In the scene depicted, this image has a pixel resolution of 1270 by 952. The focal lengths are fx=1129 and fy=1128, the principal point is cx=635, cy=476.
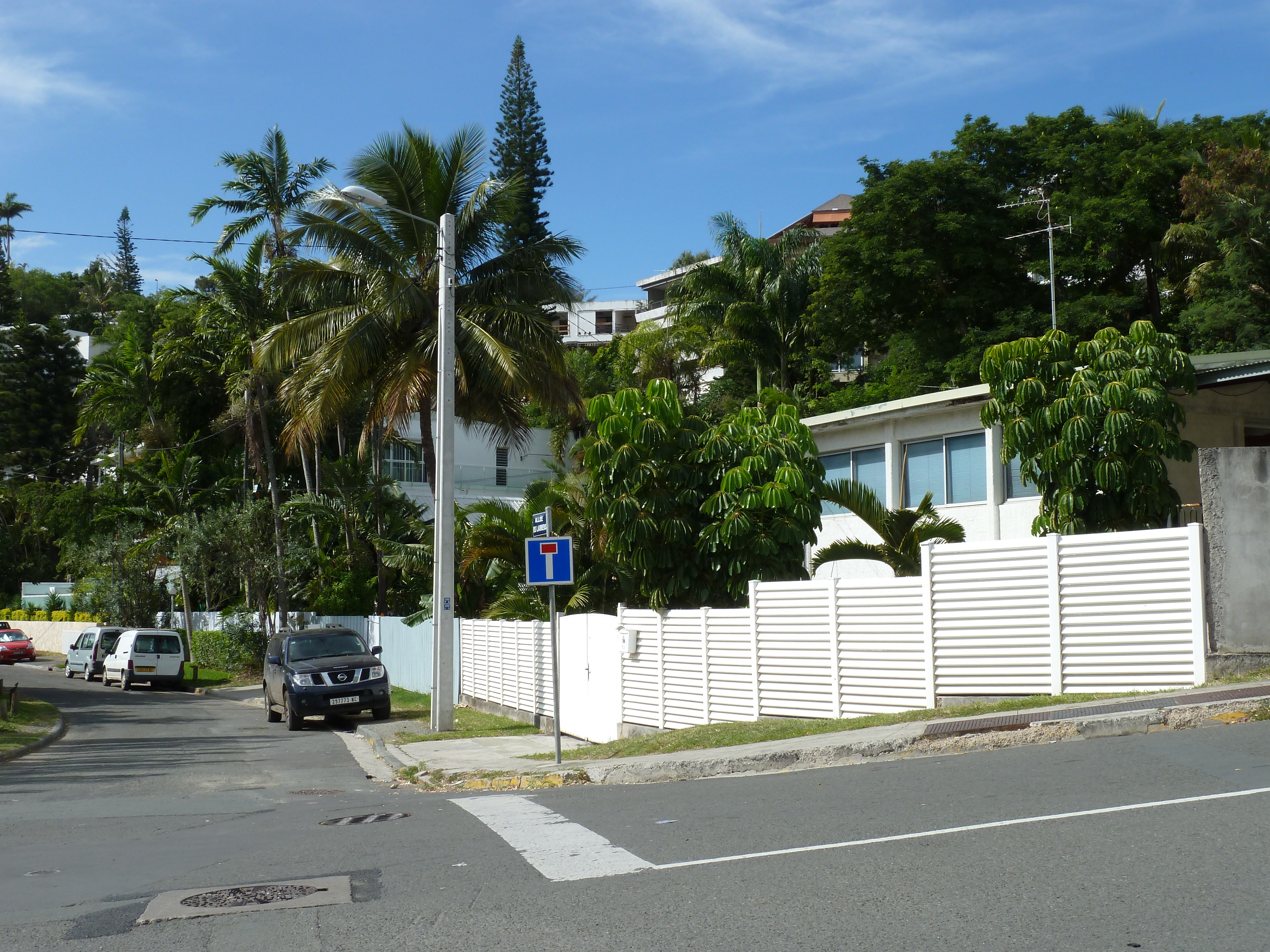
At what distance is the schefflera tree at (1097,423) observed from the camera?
48.2ft

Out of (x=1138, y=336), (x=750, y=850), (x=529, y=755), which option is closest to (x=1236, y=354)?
(x=1138, y=336)

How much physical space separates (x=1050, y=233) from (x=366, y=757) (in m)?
25.6

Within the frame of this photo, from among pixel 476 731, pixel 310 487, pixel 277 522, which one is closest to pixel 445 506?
pixel 476 731

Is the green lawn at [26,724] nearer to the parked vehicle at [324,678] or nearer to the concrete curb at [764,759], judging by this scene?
the parked vehicle at [324,678]

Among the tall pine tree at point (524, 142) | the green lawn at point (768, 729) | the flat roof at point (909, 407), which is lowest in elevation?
the green lawn at point (768, 729)

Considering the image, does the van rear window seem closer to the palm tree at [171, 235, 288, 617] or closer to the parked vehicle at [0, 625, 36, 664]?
the palm tree at [171, 235, 288, 617]

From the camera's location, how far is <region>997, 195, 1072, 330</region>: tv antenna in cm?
3272

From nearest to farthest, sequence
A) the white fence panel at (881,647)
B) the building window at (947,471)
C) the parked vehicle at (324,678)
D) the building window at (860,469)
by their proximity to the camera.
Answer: the white fence panel at (881,647) < the parked vehicle at (324,678) < the building window at (947,471) < the building window at (860,469)

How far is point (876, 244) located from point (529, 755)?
3000 cm

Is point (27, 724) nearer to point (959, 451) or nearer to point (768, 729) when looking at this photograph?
point (768, 729)

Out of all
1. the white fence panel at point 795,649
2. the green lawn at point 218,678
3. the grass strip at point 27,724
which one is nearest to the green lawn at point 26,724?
the grass strip at point 27,724

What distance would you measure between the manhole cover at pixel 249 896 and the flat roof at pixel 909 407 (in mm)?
16298

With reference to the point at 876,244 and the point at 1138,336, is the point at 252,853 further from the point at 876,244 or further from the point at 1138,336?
the point at 876,244

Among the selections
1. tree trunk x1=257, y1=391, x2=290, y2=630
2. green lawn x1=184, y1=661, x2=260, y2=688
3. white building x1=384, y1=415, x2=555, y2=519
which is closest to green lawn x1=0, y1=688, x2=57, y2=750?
green lawn x1=184, y1=661, x2=260, y2=688
